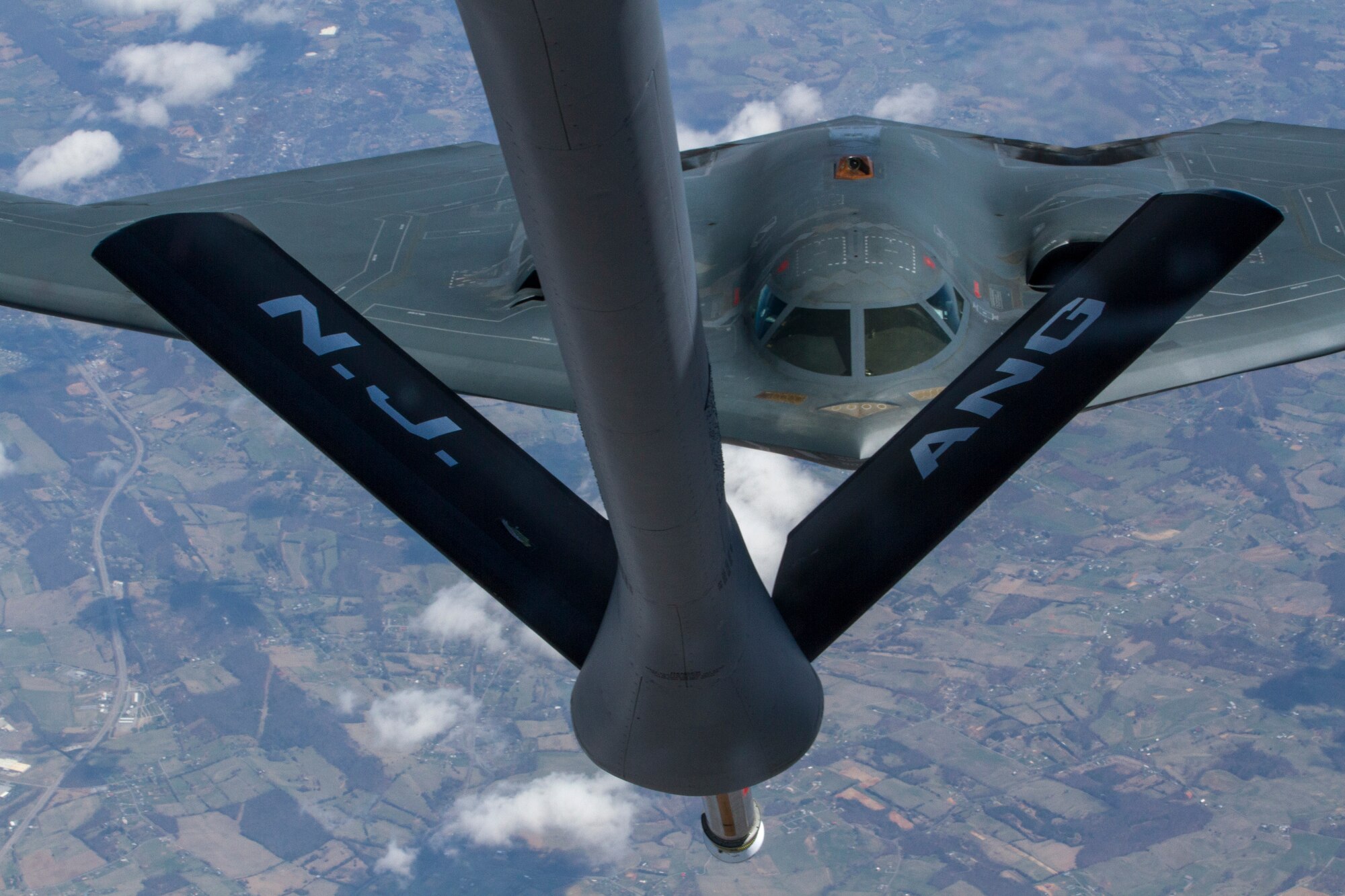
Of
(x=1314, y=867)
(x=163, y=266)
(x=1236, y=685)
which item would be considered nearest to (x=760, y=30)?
(x=1236, y=685)

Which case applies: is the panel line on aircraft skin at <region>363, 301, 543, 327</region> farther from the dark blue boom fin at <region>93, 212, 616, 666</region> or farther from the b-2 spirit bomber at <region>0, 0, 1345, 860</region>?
the dark blue boom fin at <region>93, 212, 616, 666</region>

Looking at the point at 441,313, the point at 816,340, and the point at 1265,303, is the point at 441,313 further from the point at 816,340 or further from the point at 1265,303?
the point at 1265,303

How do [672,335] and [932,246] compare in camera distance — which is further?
[932,246]

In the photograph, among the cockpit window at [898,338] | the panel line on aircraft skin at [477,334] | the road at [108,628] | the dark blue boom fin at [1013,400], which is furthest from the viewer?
the road at [108,628]

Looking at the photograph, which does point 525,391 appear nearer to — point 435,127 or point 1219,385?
point 1219,385

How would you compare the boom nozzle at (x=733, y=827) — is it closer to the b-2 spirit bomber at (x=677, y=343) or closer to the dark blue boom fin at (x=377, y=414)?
the b-2 spirit bomber at (x=677, y=343)

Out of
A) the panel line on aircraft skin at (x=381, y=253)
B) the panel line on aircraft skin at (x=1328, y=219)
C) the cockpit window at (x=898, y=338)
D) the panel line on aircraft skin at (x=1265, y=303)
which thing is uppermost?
the panel line on aircraft skin at (x=381, y=253)

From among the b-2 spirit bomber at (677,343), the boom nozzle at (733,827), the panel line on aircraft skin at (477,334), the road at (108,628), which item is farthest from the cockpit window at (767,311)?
the road at (108,628)
